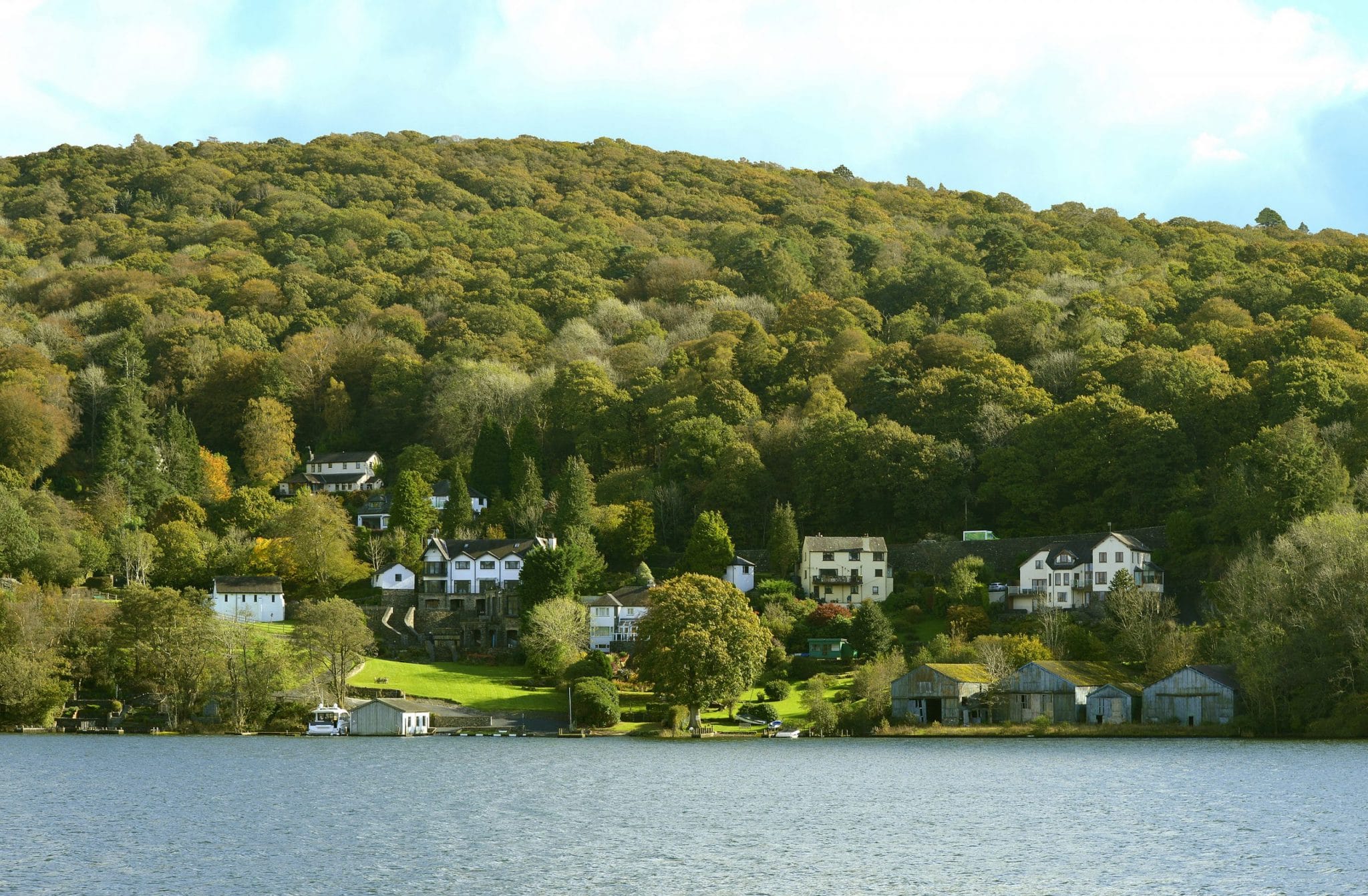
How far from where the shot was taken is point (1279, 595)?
6650cm

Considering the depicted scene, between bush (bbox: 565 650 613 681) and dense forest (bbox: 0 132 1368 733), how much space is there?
16.5m

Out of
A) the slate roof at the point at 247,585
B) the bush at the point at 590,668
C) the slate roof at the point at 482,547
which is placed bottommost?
the bush at the point at 590,668

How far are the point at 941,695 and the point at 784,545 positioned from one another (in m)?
20.7

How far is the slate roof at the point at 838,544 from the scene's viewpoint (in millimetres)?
90000

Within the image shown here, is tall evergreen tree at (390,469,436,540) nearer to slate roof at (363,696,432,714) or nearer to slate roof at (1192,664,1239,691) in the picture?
slate roof at (363,696,432,714)

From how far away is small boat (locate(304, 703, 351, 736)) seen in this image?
74938mm

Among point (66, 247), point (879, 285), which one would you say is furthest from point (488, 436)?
point (66, 247)

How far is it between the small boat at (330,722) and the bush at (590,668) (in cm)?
1113

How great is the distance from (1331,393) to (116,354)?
85936 mm

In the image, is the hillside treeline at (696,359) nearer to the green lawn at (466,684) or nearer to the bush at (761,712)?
the green lawn at (466,684)

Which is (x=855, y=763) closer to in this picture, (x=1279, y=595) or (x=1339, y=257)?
(x=1279, y=595)

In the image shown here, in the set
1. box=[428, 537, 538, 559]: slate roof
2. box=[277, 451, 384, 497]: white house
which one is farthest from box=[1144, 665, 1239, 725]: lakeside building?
box=[277, 451, 384, 497]: white house

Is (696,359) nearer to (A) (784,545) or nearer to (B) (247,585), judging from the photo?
(A) (784,545)

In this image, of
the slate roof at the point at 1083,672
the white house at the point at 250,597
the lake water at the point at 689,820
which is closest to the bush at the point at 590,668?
the lake water at the point at 689,820
